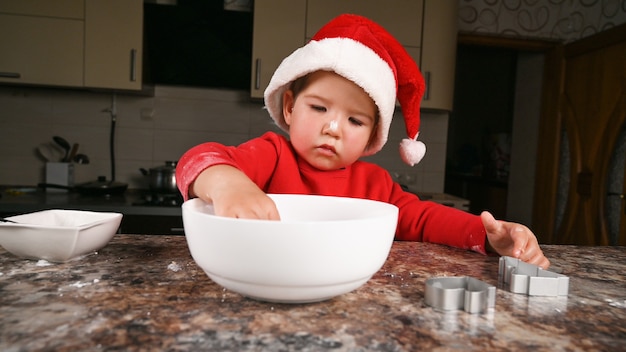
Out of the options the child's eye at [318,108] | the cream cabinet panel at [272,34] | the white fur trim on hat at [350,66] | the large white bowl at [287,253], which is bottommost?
the large white bowl at [287,253]

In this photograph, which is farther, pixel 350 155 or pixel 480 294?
pixel 350 155

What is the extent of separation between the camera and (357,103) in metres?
0.94

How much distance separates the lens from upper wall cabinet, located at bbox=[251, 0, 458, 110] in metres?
2.53

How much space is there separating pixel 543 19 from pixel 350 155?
2.87 meters

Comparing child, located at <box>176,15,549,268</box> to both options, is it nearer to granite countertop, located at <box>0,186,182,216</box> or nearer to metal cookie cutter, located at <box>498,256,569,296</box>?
metal cookie cutter, located at <box>498,256,569,296</box>

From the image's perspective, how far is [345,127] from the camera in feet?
3.08

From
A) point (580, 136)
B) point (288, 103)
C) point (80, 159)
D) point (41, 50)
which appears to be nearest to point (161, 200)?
point (80, 159)

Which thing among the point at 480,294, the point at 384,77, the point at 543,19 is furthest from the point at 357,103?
the point at 543,19

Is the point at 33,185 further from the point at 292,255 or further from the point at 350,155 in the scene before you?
the point at 292,255

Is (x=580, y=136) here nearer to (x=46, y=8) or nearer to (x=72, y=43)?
(x=72, y=43)

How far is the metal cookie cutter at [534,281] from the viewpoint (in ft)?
1.84

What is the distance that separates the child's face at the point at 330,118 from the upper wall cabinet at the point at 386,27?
1642mm

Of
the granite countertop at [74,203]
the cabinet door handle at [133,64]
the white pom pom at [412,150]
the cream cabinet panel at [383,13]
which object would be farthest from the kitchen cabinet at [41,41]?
the white pom pom at [412,150]

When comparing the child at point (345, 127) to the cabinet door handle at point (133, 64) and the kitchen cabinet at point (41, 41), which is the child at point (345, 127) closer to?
the cabinet door handle at point (133, 64)
